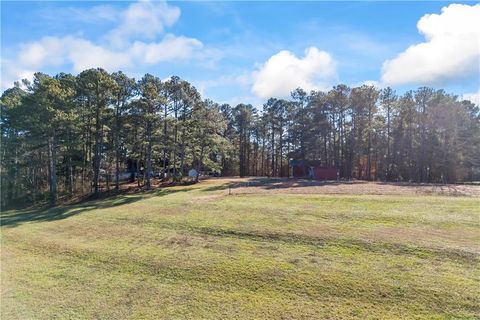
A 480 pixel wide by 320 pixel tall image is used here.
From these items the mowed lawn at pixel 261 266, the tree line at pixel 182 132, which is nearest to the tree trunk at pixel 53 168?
the tree line at pixel 182 132

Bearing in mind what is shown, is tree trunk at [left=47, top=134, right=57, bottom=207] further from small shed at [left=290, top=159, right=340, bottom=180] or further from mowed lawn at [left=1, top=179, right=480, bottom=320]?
small shed at [left=290, top=159, right=340, bottom=180]

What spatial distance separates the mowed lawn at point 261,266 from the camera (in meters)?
→ 6.64

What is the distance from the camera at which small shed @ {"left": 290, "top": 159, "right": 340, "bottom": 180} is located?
34.1 meters

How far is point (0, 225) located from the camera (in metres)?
17.9

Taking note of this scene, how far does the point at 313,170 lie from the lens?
3534cm

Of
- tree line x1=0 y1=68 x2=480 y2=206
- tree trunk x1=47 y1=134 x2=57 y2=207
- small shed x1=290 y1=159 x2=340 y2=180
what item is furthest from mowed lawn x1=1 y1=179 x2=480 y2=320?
small shed x1=290 y1=159 x2=340 y2=180

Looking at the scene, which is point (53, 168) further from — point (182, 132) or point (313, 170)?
point (313, 170)

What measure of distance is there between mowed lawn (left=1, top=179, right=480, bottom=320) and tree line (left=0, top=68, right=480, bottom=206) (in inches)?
536

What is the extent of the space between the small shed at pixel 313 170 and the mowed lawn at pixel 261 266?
1904 cm

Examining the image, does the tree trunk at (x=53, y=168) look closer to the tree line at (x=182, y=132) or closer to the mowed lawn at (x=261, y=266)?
the tree line at (x=182, y=132)

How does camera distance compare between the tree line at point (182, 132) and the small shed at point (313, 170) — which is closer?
the tree line at point (182, 132)

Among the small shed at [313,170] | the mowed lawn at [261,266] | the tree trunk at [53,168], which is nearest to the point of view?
the mowed lawn at [261,266]

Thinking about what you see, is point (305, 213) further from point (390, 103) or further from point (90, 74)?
point (390, 103)

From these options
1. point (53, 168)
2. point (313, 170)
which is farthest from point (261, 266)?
point (313, 170)
